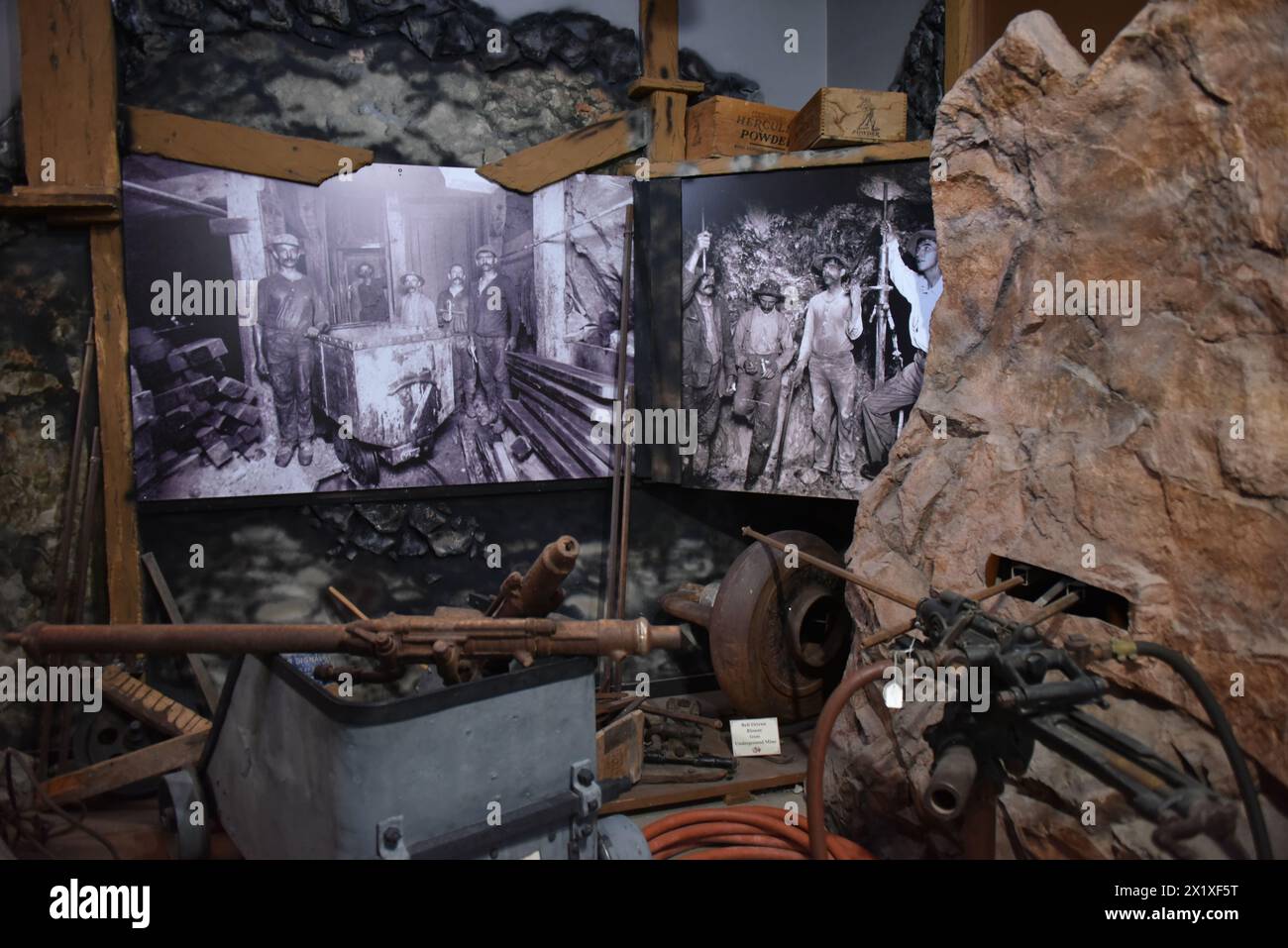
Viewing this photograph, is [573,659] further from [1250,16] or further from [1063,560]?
[1250,16]

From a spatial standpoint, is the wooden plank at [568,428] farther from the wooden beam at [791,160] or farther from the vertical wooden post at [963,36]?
the vertical wooden post at [963,36]

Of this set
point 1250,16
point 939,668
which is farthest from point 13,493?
point 1250,16

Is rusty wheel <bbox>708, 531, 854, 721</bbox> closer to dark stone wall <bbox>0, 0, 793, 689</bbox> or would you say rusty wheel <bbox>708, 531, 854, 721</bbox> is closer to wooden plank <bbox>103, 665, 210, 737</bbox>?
dark stone wall <bbox>0, 0, 793, 689</bbox>

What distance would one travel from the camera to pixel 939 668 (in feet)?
7.76

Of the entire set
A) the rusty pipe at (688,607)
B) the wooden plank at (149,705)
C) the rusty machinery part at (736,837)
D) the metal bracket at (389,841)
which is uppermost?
the rusty pipe at (688,607)

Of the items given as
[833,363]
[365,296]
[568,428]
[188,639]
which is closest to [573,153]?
[365,296]

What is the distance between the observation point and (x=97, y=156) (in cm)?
429

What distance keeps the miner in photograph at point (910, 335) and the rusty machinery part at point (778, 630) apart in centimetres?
58

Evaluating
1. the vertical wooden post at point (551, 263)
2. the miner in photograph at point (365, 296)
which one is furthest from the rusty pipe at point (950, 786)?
the miner in photograph at point (365, 296)

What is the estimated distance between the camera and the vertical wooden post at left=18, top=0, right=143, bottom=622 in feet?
13.8

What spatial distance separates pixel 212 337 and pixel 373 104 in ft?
4.45

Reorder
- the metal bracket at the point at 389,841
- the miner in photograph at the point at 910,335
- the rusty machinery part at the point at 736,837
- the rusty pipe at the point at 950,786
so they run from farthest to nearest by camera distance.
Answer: the miner in photograph at the point at 910,335 → the rusty machinery part at the point at 736,837 → the metal bracket at the point at 389,841 → the rusty pipe at the point at 950,786

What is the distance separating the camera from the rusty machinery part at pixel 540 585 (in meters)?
2.77

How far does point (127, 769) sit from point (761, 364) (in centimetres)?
332
